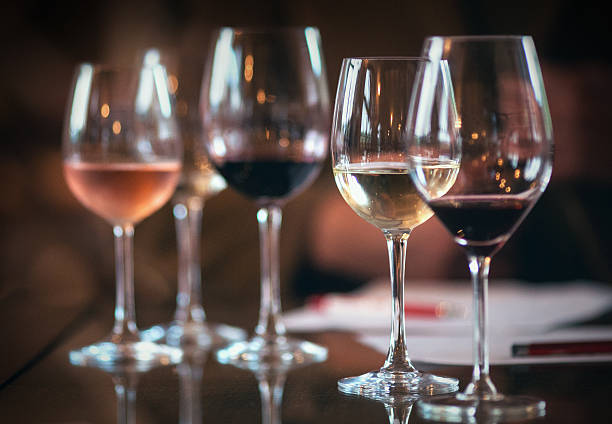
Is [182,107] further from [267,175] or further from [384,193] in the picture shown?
[384,193]

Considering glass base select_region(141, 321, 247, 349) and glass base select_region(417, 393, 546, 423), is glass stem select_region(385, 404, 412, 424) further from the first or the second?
glass base select_region(141, 321, 247, 349)

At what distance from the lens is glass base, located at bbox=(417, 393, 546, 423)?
60 cm

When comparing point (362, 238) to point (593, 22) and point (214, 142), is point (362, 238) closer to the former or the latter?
point (593, 22)

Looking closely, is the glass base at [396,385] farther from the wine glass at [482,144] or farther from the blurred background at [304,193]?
the blurred background at [304,193]

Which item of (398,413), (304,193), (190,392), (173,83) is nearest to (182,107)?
(173,83)

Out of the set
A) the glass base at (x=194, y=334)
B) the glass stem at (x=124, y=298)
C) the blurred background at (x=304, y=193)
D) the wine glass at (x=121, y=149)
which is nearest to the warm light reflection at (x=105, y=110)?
the wine glass at (x=121, y=149)

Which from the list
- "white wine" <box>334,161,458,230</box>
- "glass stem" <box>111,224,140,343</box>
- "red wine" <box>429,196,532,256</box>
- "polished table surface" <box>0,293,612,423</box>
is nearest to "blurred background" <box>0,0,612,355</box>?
"glass stem" <box>111,224,140,343</box>

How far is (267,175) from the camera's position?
2.98ft

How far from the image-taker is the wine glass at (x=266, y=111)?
0.89 meters

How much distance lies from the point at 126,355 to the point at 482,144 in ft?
1.34

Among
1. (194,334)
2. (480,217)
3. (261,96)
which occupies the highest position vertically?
(261,96)

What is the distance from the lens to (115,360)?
844mm

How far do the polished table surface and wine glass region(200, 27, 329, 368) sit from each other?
0.10 metres

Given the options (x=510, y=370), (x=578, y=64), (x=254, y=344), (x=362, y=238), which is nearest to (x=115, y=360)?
(x=254, y=344)
